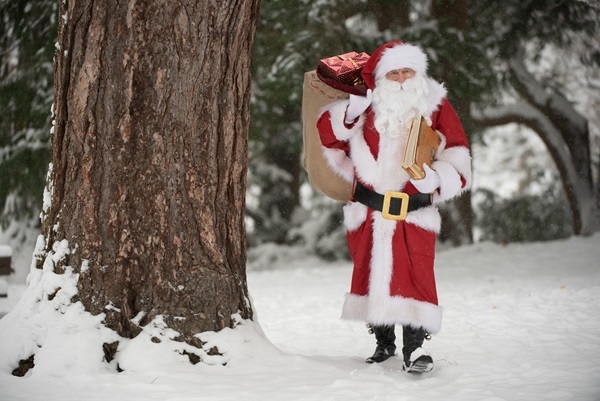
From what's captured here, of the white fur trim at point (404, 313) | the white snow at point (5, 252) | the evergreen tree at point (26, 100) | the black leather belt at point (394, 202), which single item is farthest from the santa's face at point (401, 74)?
the evergreen tree at point (26, 100)

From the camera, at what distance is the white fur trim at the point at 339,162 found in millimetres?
4070

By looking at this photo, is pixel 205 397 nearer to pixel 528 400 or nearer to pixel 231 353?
pixel 231 353

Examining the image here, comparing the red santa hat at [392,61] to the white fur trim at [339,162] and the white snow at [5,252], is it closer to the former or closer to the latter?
the white fur trim at [339,162]

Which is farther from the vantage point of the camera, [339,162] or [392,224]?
[339,162]

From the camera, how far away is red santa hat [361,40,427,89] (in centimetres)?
388

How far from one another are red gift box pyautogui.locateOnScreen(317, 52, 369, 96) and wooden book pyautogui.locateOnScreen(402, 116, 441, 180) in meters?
0.41

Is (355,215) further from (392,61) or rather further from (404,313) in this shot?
(392,61)

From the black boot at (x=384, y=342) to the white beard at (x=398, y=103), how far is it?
44.7 inches

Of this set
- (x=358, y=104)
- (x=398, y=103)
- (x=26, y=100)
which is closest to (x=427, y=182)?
(x=398, y=103)

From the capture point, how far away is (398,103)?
12.7 feet

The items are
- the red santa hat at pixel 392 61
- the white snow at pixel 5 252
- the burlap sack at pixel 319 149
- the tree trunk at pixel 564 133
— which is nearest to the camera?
the red santa hat at pixel 392 61

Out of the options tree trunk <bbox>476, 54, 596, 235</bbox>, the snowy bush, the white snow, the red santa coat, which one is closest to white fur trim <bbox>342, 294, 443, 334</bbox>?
the red santa coat

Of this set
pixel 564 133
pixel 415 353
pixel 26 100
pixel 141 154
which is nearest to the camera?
pixel 141 154

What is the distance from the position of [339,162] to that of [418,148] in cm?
51
